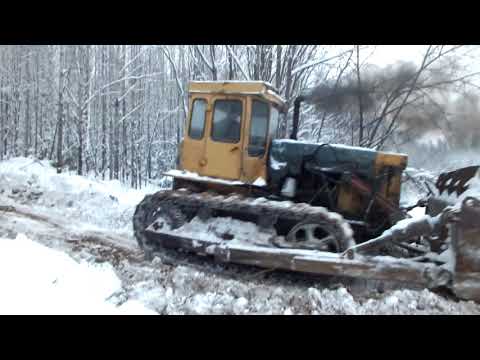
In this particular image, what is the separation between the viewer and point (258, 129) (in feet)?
18.7

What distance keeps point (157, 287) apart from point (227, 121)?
2.79m

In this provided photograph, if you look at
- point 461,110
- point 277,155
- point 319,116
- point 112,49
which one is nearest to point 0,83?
point 112,49

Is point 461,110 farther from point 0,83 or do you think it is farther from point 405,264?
point 0,83

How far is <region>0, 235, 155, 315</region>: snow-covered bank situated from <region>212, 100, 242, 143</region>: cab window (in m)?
2.60

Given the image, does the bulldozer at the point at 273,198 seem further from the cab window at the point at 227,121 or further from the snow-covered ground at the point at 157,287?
the snow-covered ground at the point at 157,287

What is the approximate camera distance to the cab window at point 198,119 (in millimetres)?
5906

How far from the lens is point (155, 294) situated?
4.07m

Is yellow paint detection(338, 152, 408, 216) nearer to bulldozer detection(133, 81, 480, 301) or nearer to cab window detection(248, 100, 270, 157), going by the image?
bulldozer detection(133, 81, 480, 301)

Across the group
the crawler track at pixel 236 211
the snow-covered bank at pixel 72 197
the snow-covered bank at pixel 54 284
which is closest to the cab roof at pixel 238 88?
the crawler track at pixel 236 211

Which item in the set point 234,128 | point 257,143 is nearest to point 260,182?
point 257,143

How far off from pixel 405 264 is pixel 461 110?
8537 mm

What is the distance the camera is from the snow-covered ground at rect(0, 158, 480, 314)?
3.70m

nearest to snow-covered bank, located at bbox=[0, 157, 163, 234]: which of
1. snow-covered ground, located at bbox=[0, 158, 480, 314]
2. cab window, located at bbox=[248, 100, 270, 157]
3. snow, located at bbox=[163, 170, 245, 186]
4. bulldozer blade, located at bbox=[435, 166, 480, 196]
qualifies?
snow-covered ground, located at bbox=[0, 158, 480, 314]

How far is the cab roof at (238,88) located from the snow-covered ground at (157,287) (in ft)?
8.79
